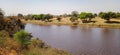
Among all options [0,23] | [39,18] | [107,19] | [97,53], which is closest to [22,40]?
[0,23]

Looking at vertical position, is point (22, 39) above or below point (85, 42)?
above

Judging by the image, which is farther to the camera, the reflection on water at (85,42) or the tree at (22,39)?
the reflection on water at (85,42)

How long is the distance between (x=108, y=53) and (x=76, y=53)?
4294mm

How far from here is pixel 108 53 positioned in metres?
28.1

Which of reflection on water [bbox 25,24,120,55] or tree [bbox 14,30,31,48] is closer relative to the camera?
tree [bbox 14,30,31,48]

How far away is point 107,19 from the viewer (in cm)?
10269

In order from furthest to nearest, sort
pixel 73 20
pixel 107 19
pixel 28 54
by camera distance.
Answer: pixel 73 20 → pixel 107 19 → pixel 28 54

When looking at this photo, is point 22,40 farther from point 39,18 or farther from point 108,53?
point 39,18

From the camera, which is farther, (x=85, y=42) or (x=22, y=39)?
(x=85, y=42)

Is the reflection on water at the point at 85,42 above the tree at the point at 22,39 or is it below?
below

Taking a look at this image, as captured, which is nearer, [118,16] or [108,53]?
[108,53]

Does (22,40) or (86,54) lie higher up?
(22,40)

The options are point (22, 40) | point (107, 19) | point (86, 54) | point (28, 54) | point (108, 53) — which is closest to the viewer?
point (28, 54)

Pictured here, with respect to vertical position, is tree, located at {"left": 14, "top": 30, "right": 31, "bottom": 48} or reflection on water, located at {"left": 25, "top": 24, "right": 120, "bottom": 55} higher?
tree, located at {"left": 14, "top": 30, "right": 31, "bottom": 48}
